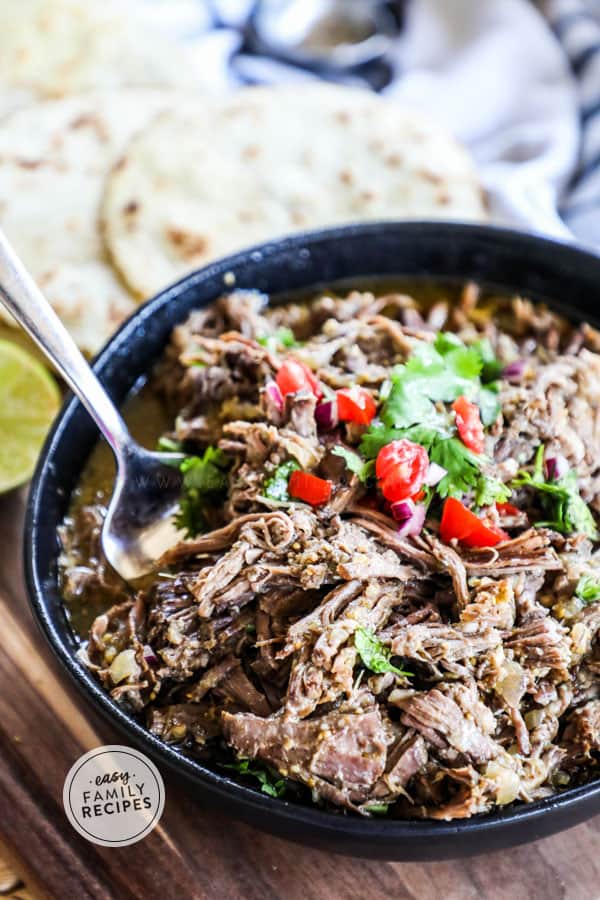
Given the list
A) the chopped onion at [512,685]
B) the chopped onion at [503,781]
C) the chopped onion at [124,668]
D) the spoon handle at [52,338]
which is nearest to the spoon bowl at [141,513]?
the spoon handle at [52,338]

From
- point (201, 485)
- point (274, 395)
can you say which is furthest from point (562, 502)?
point (201, 485)

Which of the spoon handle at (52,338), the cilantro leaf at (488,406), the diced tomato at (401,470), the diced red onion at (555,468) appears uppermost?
the spoon handle at (52,338)

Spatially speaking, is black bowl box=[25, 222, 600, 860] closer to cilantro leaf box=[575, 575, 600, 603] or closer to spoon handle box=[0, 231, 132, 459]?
spoon handle box=[0, 231, 132, 459]

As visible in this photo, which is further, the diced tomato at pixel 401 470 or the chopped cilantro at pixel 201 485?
the chopped cilantro at pixel 201 485

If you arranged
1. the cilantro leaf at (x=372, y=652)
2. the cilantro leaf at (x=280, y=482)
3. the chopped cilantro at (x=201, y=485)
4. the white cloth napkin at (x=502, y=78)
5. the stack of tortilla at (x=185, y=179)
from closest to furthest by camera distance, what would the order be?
the cilantro leaf at (x=372, y=652)
the cilantro leaf at (x=280, y=482)
the chopped cilantro at (x=201, y=485)
the stack of tortilla at (x=185, y=179)
the white cloth napkin at (x=502, y=78)

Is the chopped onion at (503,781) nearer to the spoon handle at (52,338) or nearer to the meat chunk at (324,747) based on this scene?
the meat chunk at (324,747)

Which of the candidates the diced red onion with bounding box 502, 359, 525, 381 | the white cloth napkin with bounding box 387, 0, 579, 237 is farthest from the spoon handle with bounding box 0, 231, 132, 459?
the white cloth napkin with bounding box 387, 0, 579, 237
